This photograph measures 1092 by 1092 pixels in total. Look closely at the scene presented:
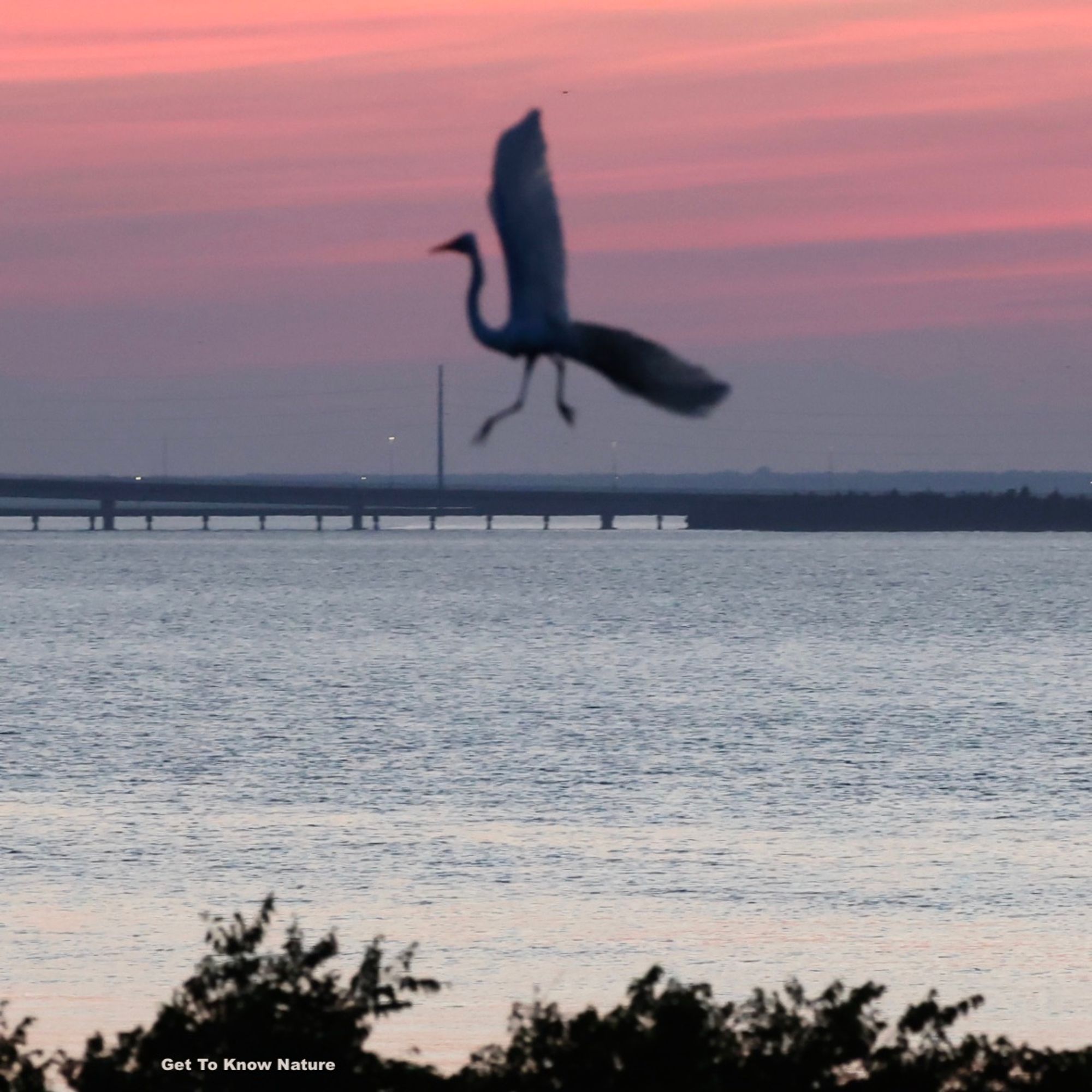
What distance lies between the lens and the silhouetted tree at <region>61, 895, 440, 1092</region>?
17.0 metres

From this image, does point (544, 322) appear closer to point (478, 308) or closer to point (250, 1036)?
point (478, 308)

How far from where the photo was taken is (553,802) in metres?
80.0

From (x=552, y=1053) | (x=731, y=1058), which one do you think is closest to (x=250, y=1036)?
(x=552, y=1053)

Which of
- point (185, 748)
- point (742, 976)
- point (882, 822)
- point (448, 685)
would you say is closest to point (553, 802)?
point (882, 822)

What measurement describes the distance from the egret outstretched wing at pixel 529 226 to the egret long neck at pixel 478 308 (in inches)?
3.3

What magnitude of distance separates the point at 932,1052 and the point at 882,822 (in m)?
58.6

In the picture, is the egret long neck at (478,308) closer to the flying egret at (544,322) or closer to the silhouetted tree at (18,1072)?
the flying egret at (544,322)

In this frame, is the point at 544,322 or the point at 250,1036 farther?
the point at 250,1036

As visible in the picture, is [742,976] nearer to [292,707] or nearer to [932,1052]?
[932,1052]

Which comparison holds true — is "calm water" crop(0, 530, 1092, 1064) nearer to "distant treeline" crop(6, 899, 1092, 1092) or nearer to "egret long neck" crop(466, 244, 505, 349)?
"distant treeline" crop(6, 899, 1092, 1092)

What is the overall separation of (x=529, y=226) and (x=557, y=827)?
67352 mm

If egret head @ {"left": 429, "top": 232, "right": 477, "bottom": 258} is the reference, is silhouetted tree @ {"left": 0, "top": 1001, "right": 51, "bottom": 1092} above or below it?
below

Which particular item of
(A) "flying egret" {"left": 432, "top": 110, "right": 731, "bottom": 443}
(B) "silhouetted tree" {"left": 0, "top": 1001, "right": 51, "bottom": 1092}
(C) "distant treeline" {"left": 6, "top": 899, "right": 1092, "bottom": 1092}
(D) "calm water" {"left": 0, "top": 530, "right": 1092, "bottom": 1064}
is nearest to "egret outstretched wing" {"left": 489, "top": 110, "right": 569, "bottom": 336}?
(A) "flying egret" {"left": 432, "top": 110, "right": 731, "bottom": 443}

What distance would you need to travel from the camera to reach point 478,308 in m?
7.15
